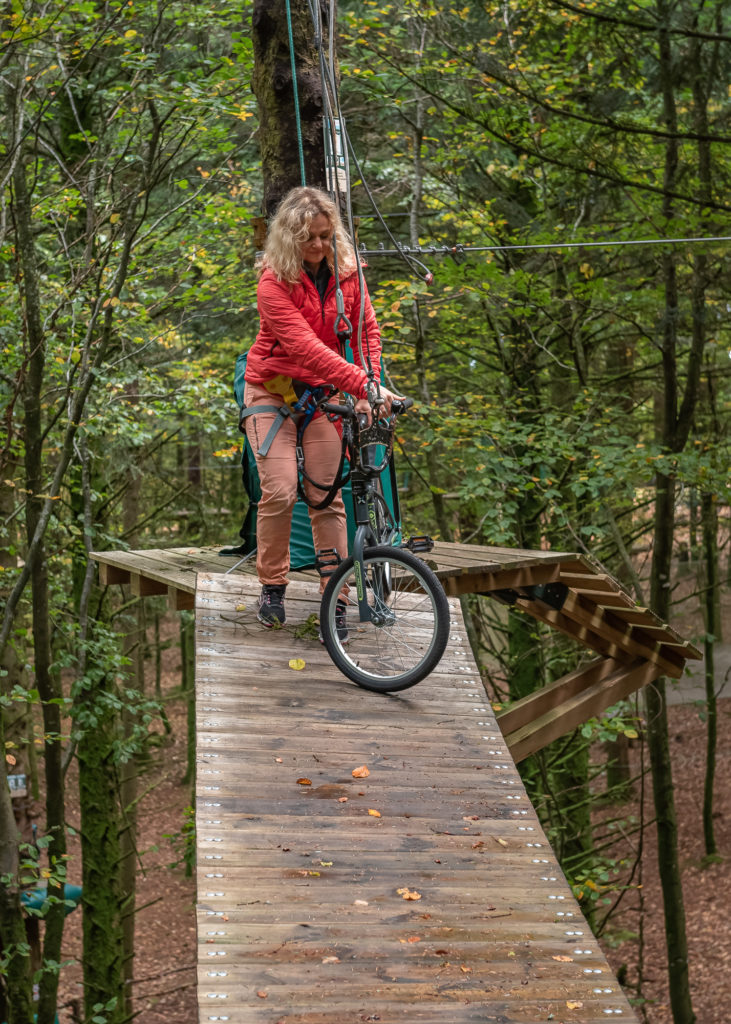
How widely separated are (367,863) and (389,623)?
155 centimetres

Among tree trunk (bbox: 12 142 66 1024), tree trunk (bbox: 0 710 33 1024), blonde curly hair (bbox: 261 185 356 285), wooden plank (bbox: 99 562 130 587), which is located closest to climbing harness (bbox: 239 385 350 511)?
blonde curly hair (bbox: 261 185 356 285)

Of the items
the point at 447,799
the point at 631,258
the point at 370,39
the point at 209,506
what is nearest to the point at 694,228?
the point at 631,258

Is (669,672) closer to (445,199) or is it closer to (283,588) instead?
(283,588)

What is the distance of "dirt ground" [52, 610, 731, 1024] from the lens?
1403 cm

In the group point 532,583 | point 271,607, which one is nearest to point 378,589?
point 271,607

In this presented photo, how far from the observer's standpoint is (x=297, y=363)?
17.8 ft

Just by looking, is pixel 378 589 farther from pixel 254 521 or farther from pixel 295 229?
pixel 254 521

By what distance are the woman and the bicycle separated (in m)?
0.16

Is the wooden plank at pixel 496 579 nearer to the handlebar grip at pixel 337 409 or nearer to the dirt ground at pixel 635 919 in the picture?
the handlebar grip at pixel 337 409

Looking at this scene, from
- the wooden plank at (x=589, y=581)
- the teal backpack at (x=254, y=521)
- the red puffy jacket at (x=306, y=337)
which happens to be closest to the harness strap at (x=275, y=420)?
the red puffy jacket at (x=306, y=337)

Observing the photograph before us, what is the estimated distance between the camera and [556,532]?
1148cm

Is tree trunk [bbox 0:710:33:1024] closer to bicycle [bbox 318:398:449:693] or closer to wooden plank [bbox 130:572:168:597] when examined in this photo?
wooden plank [bbox 130:572:168:597]

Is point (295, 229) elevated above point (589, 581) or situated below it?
above

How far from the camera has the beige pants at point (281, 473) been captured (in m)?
5.64
